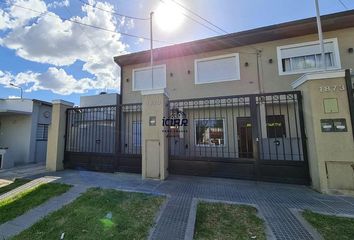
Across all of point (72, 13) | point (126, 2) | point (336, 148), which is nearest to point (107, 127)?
point (72, 13)

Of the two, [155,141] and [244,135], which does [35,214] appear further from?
[244,135]

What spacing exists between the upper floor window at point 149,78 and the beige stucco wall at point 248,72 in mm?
353

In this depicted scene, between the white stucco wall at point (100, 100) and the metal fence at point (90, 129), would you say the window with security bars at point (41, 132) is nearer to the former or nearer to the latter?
the white stucco wall at point (100, 100)

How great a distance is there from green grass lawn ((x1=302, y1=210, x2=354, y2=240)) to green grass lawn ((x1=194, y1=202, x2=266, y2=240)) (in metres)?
0.89

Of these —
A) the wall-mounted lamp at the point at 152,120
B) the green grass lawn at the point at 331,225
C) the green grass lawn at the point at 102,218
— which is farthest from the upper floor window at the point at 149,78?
the green grass lawn at the point at 331,225

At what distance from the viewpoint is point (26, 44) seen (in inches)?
364

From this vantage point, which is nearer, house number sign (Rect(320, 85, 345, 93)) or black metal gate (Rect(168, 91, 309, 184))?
house number sign (Rect(320, 85, 345, 93))

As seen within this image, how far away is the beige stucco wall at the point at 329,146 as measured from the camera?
4496 mm

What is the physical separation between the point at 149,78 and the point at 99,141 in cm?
485

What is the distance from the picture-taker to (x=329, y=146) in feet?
15.2

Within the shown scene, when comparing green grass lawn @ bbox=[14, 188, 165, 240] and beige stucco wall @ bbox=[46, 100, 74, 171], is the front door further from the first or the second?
beige stucco wall @ bbox=[46, 100, 74, 171]

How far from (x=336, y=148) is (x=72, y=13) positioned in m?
10.6

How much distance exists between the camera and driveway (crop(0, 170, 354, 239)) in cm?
313

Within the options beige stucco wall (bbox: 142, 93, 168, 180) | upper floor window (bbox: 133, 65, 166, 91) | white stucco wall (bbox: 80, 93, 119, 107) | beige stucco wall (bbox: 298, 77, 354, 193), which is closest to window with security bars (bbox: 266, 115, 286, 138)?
beige stucco wall (bbox: 298, 77, 354, 193)
